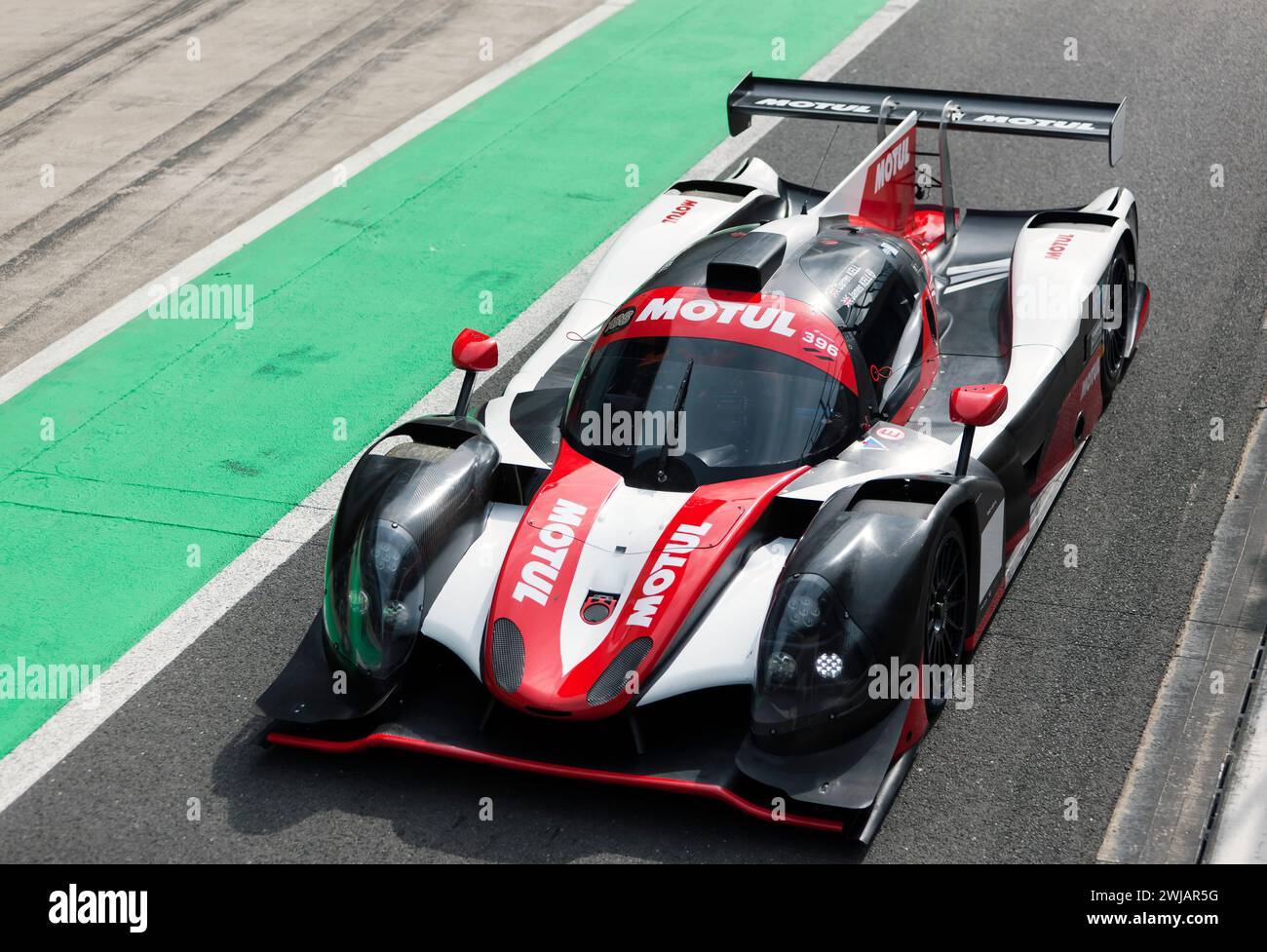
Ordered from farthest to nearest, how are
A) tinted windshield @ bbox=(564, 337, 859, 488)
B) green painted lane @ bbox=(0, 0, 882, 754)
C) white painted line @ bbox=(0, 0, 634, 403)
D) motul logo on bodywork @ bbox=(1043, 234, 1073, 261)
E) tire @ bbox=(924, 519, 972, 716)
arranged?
white painted line @ bbox=(0, 0, 634, 403)
motul logo on bodywork @ bbox=(1043, 234, 1073, 261)
green painted lane @ bbox=(0, 0, 882, 754)
tinted windshield @ bbox=(564, 337, 859, 488)
tire @ bbox=(924, 519, 972, 716)

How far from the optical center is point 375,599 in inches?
231

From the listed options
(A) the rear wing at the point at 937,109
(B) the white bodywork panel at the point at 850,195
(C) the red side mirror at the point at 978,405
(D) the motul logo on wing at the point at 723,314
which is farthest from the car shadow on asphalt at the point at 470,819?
(A) the rear wing at the point at 937,109

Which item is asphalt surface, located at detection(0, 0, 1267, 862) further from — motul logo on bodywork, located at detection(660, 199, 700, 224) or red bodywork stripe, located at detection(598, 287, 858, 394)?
motul logo on bodywork, located at detection(660, 199, 700, 224)

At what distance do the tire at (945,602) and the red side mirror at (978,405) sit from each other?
1.39 ft

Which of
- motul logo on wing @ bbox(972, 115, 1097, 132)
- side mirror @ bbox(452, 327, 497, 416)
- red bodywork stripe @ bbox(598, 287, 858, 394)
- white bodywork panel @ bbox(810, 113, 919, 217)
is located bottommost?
side mirror @ bbox(452, 327, 497, 416)

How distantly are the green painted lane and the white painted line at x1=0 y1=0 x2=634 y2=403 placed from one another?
14 centimetres

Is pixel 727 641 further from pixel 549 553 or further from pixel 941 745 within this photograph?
pixel 941 745

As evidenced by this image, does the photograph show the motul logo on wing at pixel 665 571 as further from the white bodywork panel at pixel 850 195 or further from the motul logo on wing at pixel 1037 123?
the motul logo on wing at pixel 1037 123

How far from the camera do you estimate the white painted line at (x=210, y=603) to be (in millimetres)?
6250

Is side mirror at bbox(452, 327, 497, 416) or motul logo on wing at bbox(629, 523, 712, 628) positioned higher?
side mirror at bbox(452, 327, 497, 416)

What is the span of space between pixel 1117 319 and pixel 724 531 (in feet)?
11.5

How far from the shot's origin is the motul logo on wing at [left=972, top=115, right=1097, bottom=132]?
828cm

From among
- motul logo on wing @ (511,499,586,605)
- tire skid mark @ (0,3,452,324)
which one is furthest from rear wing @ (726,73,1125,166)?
tire skid mark @ (0,3,452,324)

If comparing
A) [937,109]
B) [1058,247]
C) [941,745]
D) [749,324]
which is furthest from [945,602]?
[937,109]
